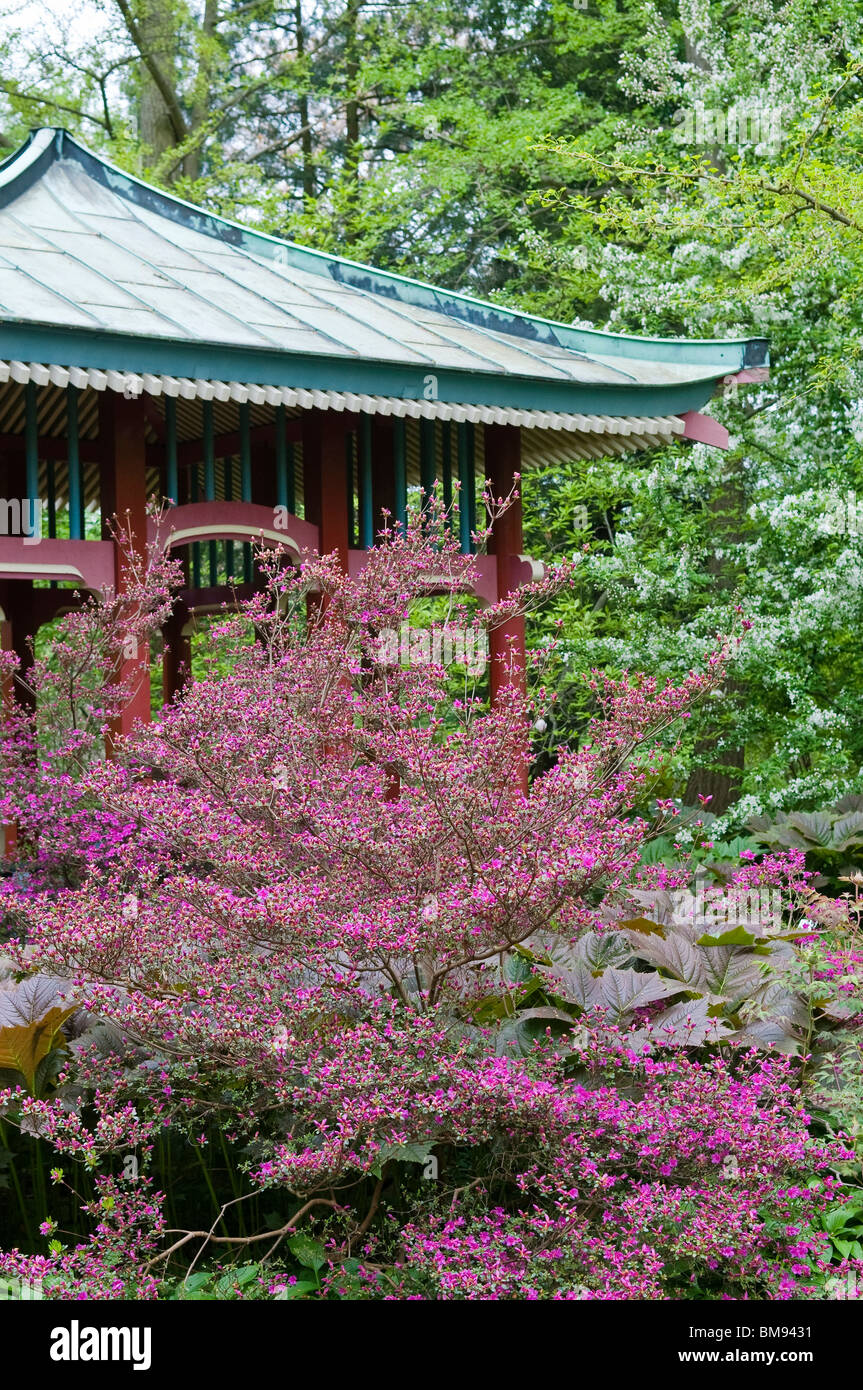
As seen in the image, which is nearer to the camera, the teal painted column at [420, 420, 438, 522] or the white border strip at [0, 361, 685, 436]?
the white border strip at [0, 361, 685, 436]

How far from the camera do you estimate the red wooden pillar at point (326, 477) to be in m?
7.79

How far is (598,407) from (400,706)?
155 inches

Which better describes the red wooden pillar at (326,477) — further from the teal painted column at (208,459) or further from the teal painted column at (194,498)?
the teal painted column at (194,498)

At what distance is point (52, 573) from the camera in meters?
6.62

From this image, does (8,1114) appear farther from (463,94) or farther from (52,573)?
(463,94)

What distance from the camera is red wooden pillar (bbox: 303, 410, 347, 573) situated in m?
7.79

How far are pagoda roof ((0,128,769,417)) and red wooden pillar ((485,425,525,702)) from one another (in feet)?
1.81

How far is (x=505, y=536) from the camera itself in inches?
332

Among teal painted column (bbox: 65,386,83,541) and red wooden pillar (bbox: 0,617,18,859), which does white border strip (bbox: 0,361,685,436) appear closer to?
teal painted column (bbox: 65,386,83,541)

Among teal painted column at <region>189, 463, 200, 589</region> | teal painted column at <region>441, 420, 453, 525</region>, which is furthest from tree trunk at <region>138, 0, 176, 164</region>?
teal painted column at <region>441, 420, 453, 525</region>

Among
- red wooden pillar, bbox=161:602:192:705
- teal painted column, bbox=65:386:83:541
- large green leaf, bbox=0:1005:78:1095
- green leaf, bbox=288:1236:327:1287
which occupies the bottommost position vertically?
green leaf, bbox=288:1236:327:1287

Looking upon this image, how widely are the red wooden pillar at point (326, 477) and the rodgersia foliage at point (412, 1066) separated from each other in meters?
3.34

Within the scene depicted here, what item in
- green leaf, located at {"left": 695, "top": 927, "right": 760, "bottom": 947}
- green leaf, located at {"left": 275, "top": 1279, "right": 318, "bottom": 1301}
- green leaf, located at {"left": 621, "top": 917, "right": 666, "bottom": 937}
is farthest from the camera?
green leaf, located at {"left": 621, "top": 917, "right": 666, "bottom": 937}

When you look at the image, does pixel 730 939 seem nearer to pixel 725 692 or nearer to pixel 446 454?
pixel 446 454
